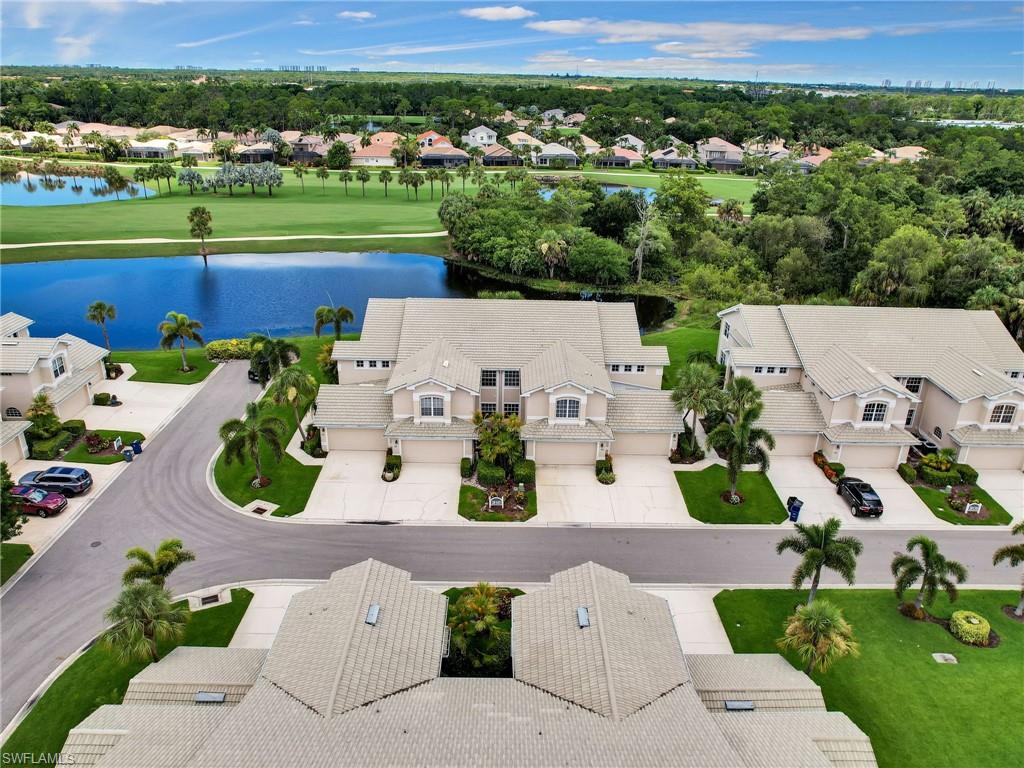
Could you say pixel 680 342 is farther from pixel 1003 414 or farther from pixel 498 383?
pixel 1003 414

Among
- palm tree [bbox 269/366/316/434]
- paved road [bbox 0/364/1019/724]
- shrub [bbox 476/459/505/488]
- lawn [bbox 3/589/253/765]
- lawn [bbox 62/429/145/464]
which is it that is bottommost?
lawn [bbox 3/589/253/765]

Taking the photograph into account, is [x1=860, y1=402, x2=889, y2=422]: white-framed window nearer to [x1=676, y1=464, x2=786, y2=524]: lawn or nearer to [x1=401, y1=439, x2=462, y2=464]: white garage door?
[x1=676, y1=464, x2=786, y2=524]: lawn

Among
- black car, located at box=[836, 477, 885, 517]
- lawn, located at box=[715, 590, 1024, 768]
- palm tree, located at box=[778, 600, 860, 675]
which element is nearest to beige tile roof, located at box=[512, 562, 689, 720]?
palm tree, located at box=[778, 600, 860, 675]

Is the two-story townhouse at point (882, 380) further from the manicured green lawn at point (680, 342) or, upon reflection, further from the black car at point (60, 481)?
the black car at point (60, 481)

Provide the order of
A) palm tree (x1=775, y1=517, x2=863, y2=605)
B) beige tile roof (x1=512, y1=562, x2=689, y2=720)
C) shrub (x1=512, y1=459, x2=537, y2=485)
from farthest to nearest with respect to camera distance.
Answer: shrub (x1=512, y1=459, x2=537, y2=485) → palm tree (x1=775, y1=517, x2=863, y2=605) → beige tile roof (x1=512, y1=562, x2=689, y2=720)

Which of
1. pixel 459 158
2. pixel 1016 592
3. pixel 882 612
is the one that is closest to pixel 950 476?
pixel 1016 592

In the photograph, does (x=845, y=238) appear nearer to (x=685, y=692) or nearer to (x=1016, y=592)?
(x=1016, y=592)

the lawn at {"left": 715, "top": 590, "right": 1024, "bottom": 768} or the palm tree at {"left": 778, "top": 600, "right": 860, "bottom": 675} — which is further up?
the palm tree at {"left": 778, "top": 600, "right": 860, "bottom": 675}

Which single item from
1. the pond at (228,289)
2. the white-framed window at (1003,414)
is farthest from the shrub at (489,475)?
the pond at (228,289)
